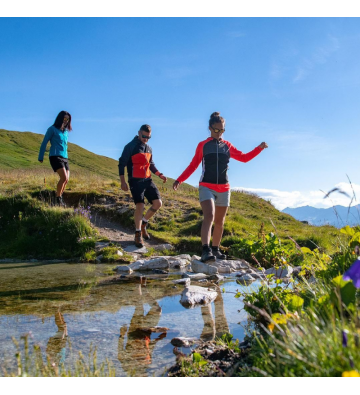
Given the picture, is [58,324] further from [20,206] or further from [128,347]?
[20,206]

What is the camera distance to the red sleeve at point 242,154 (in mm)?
7441

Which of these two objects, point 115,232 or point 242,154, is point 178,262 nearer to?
point 242,154

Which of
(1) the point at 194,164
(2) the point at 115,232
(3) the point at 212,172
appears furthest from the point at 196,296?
(2) the point at 115,232

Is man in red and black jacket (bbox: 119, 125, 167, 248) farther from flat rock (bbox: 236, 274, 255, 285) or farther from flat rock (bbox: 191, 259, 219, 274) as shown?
flat rock (bbox: 236, 274, 255, 285)

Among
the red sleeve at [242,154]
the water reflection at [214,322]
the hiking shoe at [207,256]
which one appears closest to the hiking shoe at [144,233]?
the hiking shoe at [207,256]

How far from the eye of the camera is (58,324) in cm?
400

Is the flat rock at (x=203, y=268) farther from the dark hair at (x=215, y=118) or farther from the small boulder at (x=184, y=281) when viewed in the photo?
the dark hair at (x=215, y=118)

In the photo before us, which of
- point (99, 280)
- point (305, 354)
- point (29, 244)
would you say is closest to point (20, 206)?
point (29, 244)

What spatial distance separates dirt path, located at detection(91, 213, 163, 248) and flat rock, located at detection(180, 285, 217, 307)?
5.33 meters

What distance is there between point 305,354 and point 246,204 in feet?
88.3

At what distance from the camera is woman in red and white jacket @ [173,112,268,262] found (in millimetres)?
7129

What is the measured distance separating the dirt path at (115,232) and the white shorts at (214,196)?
13.1ft

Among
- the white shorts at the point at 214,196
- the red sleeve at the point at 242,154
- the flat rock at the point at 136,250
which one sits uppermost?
the red sleeve at the point at 242,154

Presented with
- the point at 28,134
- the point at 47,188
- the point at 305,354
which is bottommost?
the point at 305,354
